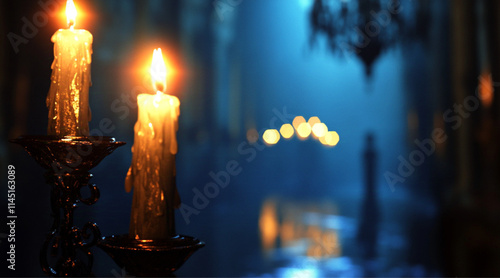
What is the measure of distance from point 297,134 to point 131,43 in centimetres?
77

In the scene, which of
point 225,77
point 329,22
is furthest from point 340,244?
point 329,22

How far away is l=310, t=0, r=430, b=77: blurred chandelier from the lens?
1917mm

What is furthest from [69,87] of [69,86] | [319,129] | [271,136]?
[319,129]

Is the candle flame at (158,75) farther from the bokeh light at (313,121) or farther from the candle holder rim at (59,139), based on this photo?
the bokeh light at (313,121)

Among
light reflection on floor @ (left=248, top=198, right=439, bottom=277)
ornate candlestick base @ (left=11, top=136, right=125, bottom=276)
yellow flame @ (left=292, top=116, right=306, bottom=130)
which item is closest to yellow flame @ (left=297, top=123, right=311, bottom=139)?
yellow flame @ (left=292, top=116, right=306, bottom=130)

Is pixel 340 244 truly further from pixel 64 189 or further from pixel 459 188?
pixel 64 189

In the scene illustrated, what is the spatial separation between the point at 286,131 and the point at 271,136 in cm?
7

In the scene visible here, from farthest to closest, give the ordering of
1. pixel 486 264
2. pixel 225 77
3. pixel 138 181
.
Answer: pixel 225 77, pixel 486 264, pixel 138 181

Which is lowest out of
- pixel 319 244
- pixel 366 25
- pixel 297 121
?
pixel 319 244

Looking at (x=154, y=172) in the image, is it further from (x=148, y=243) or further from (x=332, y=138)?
(x=332, y=138)

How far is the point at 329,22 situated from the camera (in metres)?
1.91

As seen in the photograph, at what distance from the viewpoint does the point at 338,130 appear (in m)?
1.92

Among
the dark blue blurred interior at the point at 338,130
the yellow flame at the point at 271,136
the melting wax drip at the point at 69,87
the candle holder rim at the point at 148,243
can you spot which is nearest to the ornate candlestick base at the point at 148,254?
the candle holder rim at the point at 148,243

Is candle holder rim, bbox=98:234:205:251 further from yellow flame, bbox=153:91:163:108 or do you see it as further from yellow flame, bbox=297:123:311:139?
yellow flame, bbox=297:123:311:139
